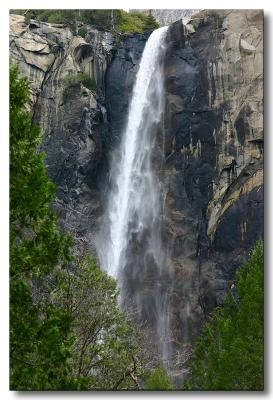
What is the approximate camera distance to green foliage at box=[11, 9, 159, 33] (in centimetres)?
767

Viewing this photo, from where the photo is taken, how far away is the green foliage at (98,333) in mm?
7195

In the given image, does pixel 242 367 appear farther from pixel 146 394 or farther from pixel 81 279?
pixel 81 279

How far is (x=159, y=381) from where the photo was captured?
279 inches

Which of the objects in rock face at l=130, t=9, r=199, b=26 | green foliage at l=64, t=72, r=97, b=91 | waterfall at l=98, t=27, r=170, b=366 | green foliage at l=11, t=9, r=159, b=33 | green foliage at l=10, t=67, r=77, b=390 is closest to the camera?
green foliage at l=10, t=67, r=77, b=390

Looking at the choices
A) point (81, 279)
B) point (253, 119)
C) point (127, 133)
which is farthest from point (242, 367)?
point (127, 133)

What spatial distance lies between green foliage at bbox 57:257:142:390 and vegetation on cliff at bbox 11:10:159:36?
2348 millimetres

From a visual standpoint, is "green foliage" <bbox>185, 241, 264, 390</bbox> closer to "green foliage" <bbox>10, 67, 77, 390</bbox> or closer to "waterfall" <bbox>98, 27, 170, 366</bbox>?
"waterfall" <bbox>98, 27, 170, 366</bbox>

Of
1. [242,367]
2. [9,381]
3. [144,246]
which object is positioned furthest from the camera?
[144,246]

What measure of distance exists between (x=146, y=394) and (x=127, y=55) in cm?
438

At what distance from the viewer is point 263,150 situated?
7270 millimetres

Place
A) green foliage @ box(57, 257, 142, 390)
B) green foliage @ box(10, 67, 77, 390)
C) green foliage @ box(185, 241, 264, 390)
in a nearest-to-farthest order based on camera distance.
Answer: green foliage @ box(10, 67, 77, 390) < green foliage @ box(185, 241, 264, 390) < green foliage @ box(57, 257, 142, 390)

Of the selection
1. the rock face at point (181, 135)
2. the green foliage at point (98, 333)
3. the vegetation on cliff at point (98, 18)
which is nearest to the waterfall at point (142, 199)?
the rock face at point (181, 135)

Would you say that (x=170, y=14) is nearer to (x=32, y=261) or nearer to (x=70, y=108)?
(x=70, y=108)

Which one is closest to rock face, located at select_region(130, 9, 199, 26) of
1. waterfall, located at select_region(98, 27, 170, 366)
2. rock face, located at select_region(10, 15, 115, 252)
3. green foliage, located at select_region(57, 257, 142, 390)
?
waterfall, located at select_region(98, 27, 170, 366)
